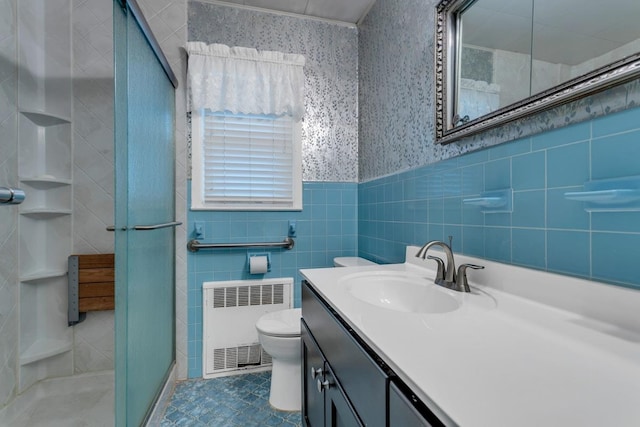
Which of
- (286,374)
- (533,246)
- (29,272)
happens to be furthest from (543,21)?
(29,272)

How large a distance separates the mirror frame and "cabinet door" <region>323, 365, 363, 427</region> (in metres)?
0.94

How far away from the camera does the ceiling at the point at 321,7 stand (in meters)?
1.90

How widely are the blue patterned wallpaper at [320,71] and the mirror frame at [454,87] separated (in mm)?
943

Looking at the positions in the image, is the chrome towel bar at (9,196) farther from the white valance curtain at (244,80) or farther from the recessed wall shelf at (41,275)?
the white valance curtain at (244,80)

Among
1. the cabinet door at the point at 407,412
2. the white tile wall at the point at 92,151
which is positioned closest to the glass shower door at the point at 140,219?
the white tile wall at the point at 92,151

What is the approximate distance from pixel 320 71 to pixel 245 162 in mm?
844

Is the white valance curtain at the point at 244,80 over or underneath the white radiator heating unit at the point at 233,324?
over

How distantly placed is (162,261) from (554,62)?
1.83 metres

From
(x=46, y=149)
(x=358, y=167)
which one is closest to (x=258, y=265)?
(x=358, y=167)

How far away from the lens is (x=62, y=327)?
1.68 m

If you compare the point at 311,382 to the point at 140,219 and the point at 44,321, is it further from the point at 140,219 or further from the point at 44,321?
the point at 44,321

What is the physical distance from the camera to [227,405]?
159 centimetres

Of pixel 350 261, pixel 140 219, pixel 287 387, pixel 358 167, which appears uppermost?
pixel 358 167

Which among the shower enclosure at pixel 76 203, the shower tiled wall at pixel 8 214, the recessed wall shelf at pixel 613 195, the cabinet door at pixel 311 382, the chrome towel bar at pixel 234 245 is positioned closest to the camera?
the recessed wall shelf at pixel 613 195
